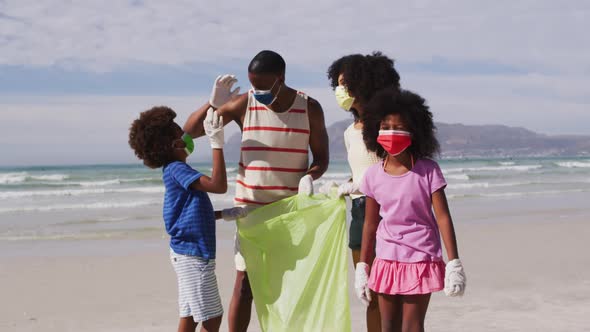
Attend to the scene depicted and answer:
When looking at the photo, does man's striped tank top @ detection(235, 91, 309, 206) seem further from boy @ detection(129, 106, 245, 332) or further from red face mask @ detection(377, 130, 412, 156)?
red face mask @ detection(377, 130, 412, 156)

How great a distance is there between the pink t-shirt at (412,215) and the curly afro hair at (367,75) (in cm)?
65

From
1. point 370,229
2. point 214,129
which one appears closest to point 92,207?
point 214,129

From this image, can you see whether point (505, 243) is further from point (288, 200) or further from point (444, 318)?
point (288, 200)

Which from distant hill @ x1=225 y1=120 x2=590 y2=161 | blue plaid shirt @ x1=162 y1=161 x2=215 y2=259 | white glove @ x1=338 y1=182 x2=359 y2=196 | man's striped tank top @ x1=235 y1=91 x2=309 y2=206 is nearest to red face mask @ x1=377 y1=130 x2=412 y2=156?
white glove @ x1=338 y1=182 x2=359 y2=196

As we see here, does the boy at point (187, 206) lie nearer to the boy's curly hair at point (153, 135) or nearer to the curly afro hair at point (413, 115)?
the boy's curly hair at point (153, 135)

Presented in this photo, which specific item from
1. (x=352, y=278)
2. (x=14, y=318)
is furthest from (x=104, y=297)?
(x=352, y=278)

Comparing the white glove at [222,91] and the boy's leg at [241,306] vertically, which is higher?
the white glove at [222,91]

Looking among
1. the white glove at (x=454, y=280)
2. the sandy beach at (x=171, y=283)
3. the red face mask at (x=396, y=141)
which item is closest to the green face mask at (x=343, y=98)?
the red face mask at (x=396, y=141)

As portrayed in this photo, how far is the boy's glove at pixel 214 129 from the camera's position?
333cm

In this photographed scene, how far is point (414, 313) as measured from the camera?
298 centimetres

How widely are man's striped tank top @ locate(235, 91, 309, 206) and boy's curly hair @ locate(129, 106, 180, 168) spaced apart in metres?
0.40

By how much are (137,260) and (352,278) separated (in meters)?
2.83

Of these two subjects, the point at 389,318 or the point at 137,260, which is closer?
the point at 389,318

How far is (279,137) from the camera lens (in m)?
3.55
